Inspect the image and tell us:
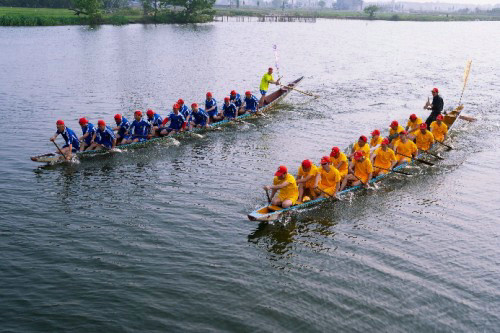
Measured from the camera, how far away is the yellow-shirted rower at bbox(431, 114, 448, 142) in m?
24.9

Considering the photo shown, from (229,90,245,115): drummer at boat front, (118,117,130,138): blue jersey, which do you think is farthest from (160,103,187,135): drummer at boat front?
(229,90,245,115): drummer at boat front

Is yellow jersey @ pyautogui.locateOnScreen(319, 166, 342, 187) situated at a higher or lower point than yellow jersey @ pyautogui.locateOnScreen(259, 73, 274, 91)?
lower

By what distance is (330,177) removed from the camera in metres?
17.9

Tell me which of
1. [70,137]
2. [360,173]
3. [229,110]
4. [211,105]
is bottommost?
[360,173]

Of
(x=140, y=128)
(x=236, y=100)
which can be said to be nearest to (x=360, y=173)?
(x=140, y=128)

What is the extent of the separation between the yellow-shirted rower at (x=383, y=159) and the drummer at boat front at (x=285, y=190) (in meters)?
5.19

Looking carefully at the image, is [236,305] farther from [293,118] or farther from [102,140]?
[293,118]

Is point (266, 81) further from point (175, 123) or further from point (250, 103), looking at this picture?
point (175, 123)

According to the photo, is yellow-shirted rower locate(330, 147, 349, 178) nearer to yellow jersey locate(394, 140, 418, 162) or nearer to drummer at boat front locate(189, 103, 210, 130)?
yellow jersey locate(394, 140, 418, 162)

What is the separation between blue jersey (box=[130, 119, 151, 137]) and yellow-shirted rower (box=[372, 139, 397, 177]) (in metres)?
11.8

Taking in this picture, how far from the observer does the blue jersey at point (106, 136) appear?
2328cm

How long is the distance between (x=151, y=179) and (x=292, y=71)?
1368 inches

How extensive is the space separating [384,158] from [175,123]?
11864 millimetres

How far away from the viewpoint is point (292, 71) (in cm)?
5228
